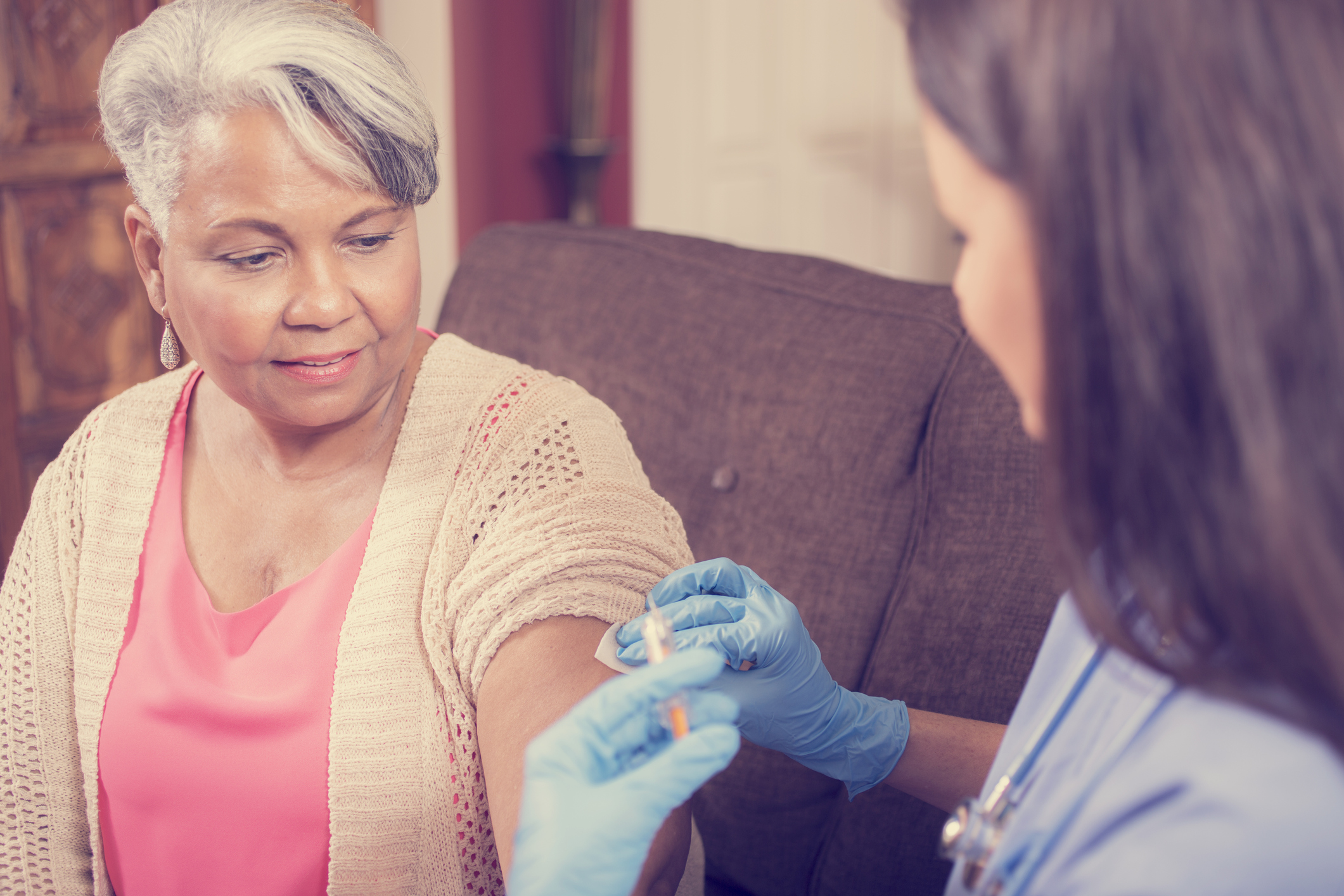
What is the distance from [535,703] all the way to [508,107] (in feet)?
8.18

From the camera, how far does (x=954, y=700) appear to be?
3.75 ft

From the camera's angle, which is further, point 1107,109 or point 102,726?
point 102,726

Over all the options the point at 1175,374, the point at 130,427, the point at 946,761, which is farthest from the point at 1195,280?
the point at 130,427

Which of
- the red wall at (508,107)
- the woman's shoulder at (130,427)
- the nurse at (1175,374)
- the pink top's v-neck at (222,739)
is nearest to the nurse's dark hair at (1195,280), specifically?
the nurse at (1175,374)

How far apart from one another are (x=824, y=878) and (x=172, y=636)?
754 millimetres

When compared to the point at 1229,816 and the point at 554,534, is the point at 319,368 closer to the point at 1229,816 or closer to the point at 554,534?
the point at 554,534

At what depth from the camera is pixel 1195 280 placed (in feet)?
1.59

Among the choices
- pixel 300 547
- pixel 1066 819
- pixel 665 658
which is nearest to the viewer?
pixel 1066 819

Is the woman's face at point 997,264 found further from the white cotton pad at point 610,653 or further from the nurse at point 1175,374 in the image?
the white cotton pad at point 610,653

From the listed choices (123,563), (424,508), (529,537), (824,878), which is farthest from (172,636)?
(824,878)

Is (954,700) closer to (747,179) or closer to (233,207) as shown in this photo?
(233,207)

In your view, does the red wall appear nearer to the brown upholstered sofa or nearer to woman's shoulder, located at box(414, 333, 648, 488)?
the brown upholstered sofa

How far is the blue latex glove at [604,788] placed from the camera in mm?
683

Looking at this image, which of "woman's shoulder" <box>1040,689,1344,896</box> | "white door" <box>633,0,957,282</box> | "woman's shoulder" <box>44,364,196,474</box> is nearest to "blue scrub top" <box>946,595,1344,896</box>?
"woman's shoulder" <box>1040,689,1344,896</box>
